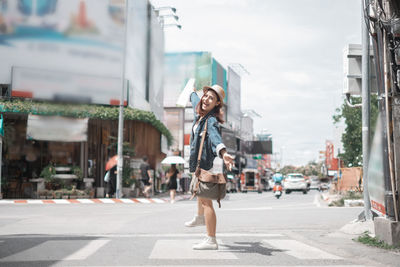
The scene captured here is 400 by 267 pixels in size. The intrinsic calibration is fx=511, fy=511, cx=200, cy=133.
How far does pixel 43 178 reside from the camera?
2133 cm

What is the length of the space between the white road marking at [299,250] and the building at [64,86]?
664 inches

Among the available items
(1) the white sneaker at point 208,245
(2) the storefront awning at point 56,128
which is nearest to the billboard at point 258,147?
(2) the storefront awning at point 56,128

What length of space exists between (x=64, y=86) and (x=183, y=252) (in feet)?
65.3

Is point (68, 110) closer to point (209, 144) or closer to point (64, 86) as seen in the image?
point (64, 86)

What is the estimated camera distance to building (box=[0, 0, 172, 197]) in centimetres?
2264

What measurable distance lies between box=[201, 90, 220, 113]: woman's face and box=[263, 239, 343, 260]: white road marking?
1.91 m

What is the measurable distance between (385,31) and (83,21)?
2104cm

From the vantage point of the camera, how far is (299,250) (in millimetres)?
5984

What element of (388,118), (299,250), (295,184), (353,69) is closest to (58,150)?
(353,69)

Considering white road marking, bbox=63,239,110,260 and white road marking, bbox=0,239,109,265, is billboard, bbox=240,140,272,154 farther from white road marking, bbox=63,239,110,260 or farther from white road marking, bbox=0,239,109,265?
white road marking, bbox=0,239,109,265

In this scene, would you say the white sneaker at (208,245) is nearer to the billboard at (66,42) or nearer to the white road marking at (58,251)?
the white road marking at (58,251)

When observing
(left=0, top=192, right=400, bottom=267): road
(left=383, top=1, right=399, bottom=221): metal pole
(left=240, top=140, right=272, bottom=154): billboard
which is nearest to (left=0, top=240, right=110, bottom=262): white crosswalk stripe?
(left=0, top=192, right=400, bottom=267): road

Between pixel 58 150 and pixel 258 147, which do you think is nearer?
pixel 58 150

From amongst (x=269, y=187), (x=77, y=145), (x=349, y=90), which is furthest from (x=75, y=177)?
(x=269, y=187)
